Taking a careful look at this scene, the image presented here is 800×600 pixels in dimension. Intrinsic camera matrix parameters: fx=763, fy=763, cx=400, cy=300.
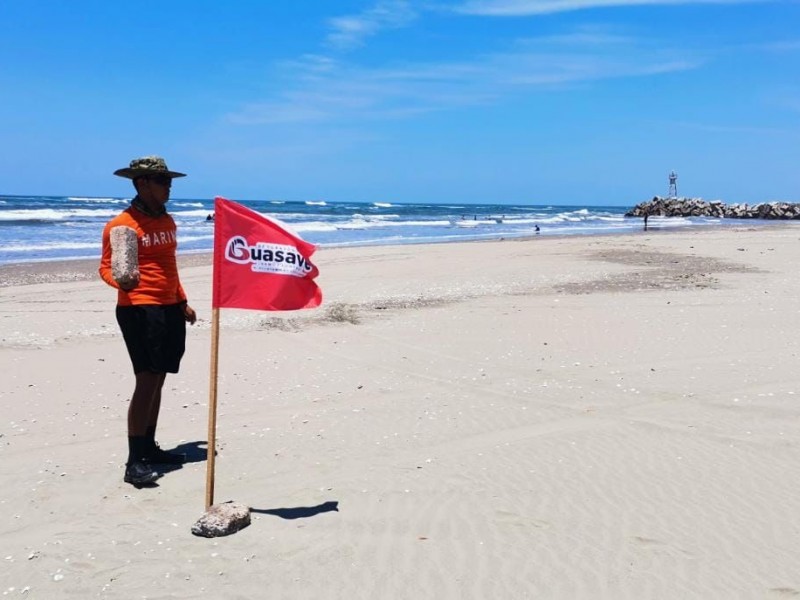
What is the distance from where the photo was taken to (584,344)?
10.2 metres

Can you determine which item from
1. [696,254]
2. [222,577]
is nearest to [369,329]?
[222,577]

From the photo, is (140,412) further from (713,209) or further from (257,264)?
(713,209)

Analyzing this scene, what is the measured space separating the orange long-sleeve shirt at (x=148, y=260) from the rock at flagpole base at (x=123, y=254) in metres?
0.06

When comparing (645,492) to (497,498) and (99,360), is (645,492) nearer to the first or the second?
(497,498)

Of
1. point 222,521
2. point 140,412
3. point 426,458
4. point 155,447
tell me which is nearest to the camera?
point 222,521

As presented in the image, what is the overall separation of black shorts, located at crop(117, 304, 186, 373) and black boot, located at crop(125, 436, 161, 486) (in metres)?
0.51

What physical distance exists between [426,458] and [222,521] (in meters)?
1.91

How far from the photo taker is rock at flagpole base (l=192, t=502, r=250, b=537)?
4469 millimetres

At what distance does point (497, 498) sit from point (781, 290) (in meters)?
11.9

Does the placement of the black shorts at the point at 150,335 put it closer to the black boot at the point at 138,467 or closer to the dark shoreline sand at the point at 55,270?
the black boot at the point at 138,467

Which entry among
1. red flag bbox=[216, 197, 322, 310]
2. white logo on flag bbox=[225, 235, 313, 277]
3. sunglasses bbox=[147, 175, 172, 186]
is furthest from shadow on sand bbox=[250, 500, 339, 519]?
sunglasses bbox=[147, 175, 172, 186]

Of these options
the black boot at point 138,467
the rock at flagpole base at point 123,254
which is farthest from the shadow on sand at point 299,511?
the rock at flagpole base at point 123,254

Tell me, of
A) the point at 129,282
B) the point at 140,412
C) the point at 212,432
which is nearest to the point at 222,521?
the point at 212,432

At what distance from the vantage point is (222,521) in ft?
14.8
